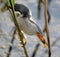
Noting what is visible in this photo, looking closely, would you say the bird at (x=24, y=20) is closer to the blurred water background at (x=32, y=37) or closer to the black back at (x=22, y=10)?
the black back at (x=22, y=10)

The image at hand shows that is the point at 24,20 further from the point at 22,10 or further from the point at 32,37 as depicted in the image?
the point at 32,37

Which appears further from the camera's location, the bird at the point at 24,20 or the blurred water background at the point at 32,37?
the blurred water background at the point at 32,37

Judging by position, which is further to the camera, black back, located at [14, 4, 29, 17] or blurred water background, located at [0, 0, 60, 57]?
blurred water background, located at [0, 0, 60, 57]

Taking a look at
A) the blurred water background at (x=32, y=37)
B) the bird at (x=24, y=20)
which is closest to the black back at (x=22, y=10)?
the bird at (x=24, y=20)

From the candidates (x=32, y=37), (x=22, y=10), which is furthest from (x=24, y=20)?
(x=32, y=37)

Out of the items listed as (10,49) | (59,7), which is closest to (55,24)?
(59,7)

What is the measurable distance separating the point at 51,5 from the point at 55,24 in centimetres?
44

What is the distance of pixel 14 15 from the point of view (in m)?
1.65

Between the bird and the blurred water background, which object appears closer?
the bird

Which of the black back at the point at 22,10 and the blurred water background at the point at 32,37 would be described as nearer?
the black back at the point at 22,10

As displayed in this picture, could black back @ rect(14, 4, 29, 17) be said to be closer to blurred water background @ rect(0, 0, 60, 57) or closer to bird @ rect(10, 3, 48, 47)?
bird @ rect(10, 3, 48, 47)

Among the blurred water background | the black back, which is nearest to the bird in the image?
the black back

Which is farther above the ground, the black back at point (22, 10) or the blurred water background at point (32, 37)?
the black back at point (22, 10)

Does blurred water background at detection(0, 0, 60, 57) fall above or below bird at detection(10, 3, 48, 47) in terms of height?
below
